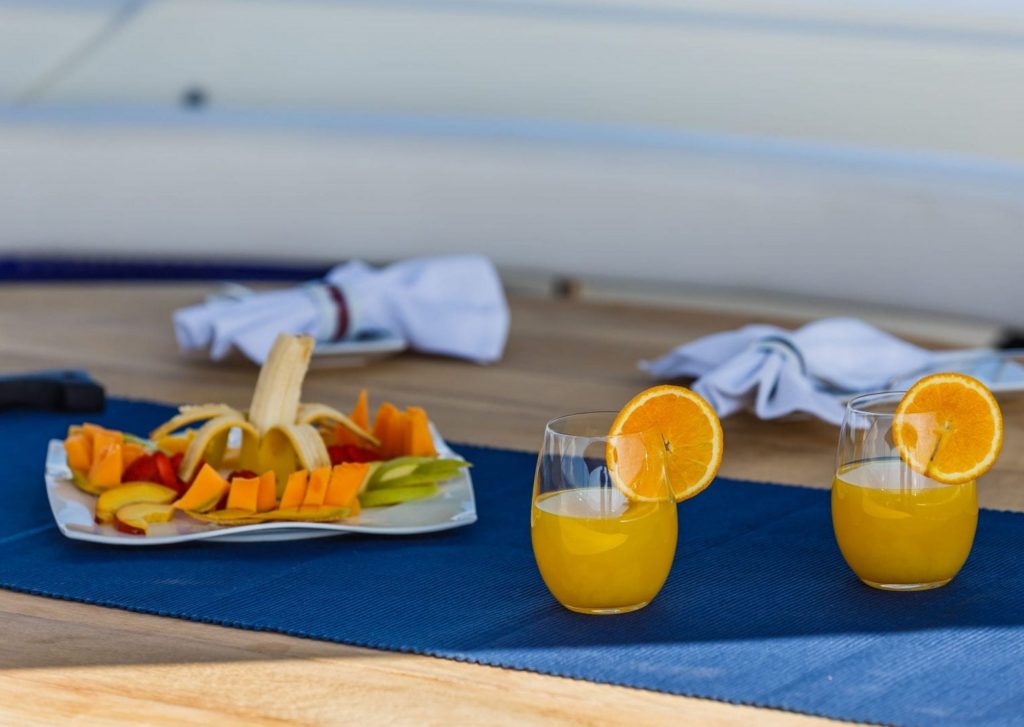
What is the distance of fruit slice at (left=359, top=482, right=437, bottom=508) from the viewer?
3.73ft

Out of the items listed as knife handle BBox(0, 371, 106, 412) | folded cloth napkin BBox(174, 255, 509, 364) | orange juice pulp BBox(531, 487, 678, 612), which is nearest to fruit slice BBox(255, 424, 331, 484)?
orange juice pulp BBox(531, 487, 678, 612)

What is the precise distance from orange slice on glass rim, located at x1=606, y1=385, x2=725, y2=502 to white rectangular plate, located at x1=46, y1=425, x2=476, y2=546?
20 cm

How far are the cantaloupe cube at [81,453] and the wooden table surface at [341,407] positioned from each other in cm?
22

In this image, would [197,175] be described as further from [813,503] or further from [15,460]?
[813,503]

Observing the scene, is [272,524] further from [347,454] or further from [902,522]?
[902,522]

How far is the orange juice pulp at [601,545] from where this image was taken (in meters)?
0.89

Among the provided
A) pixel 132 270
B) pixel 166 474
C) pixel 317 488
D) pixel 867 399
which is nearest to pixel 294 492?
pixel 317 488

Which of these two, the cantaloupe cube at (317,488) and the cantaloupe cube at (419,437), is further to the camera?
the cantaloupe cube at (419,437)

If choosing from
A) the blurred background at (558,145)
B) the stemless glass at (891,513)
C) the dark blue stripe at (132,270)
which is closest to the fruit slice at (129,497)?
the stemless glass at (891,513)

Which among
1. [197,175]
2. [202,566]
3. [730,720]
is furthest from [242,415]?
[197,175]

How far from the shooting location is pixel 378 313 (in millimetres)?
1825

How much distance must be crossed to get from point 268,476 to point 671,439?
31cm

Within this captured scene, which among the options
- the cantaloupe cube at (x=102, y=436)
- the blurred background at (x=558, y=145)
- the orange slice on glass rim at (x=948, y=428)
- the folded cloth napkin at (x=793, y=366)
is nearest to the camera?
the orange slice on glass rim at (x=948, y=428)

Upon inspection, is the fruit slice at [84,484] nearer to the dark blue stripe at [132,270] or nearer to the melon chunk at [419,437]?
the melon chunk at [419,437]
